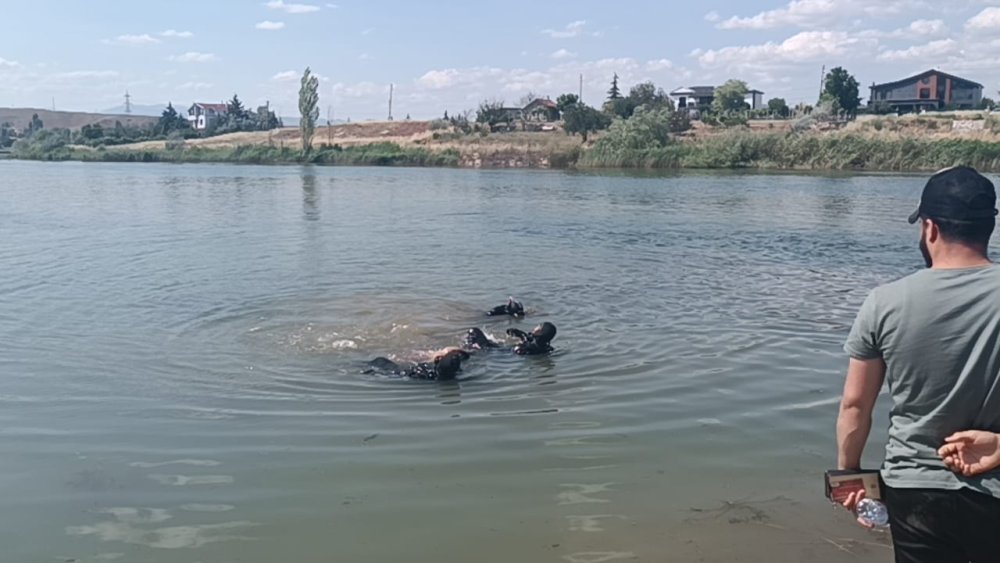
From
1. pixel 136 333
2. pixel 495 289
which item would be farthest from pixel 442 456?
pixel 495 289

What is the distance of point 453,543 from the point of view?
18.9 ft

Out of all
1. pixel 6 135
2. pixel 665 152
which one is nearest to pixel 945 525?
pixel 665 152

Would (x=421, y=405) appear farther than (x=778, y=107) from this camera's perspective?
No

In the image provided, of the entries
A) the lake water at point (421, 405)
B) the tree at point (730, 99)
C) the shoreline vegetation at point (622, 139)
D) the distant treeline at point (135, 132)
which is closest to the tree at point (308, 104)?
the shoreline vegetation at point (622, 139)

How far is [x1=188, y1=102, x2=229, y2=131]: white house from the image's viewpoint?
15366cm

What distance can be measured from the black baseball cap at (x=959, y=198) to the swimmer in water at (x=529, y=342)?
781 centimetres

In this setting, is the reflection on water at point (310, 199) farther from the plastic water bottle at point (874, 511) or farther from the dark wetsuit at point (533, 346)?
the plastic water bottle at point (874, 511)

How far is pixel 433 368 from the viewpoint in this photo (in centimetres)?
1002

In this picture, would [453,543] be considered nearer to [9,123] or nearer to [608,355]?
[608,355]

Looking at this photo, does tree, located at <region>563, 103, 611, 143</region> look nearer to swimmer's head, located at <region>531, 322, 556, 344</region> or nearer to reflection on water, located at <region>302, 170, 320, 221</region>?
reflection on water, located at <region>302, 170, 320, 221</region>

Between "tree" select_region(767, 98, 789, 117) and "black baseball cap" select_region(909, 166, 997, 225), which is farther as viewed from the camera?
"tree" select_region(767, 98, 789, 117)

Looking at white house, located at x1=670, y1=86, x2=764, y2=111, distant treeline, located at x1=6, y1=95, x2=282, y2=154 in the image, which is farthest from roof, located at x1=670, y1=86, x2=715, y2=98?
distant treeline, located at x1=6, y1=95, x2=282, y2=154

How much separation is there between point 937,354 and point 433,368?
23.7 feet

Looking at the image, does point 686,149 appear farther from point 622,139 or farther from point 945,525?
point 945,525
